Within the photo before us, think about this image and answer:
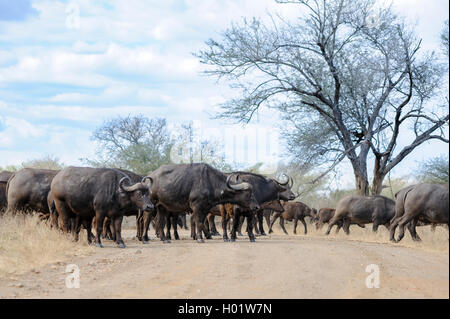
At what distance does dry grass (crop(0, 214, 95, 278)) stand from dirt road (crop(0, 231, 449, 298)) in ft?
1.95

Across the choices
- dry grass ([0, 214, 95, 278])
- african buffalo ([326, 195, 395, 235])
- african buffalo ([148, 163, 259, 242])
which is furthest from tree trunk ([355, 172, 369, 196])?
dry grass ([0, 214, 95, 278])

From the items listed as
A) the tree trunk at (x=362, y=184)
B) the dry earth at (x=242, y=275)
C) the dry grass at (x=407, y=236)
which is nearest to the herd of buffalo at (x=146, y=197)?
the dry grass at (x=407, y=236)

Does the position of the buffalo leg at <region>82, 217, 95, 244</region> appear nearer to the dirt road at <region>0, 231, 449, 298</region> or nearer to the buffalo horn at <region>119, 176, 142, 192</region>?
the buffalo horn at <region>119, 176, 142, 192</region>

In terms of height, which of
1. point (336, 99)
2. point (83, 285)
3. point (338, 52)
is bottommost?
point (83, 285)

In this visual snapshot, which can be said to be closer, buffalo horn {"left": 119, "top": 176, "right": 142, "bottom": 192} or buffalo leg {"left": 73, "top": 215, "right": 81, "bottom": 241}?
buffalo horn {"left": 119, "top": 176, "right": 142, "bottom": 192}

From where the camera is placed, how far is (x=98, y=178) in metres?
17.7

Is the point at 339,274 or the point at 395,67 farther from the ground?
the point at 395,67

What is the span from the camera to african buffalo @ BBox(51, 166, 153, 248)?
680 inches

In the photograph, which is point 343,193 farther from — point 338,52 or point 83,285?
point 83,285

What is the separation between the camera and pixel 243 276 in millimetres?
10312

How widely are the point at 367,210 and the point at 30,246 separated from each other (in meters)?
15.1

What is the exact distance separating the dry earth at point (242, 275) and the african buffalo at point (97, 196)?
2.66 metres
